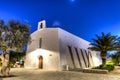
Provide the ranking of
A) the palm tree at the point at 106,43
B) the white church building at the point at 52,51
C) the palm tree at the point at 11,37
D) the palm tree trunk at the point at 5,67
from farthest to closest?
the white church building at the point at 52,51, the palm tree at the point at 106,43, the palm tree trunk at the point at 5,67, the palm tree at the point at 11,37

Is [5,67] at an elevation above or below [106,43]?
below

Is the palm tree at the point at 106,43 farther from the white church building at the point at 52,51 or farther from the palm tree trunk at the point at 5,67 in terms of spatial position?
the palm tree trunk at the point at 5,67

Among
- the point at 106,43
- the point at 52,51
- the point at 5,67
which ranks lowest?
the point at 5,67

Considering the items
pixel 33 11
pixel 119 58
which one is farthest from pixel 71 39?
pixel 33 11

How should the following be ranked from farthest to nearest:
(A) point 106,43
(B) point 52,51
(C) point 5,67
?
(B) point 52,51 → (A) point 106,43 → (C) point 5,67

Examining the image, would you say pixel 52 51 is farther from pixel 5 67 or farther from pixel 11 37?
pixel 11 37

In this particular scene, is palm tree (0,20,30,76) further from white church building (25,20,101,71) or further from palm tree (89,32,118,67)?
palm tree (89,32,118,67)

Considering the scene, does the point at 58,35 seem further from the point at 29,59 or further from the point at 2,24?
the point at 2,24

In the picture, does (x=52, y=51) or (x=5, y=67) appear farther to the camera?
(x=52, y=51)

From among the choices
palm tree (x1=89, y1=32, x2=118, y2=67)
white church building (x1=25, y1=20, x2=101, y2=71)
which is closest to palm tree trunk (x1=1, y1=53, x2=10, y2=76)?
white church building (x1=25, y1=20, x2=101, y2=71)

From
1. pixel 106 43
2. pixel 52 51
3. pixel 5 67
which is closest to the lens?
pixel 5 67

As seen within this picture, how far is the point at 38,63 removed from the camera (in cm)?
1853

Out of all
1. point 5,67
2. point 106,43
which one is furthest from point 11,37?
point 106,43

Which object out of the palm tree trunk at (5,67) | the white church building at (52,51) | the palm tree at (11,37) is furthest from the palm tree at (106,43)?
the palm tree trunk at (5,67)
